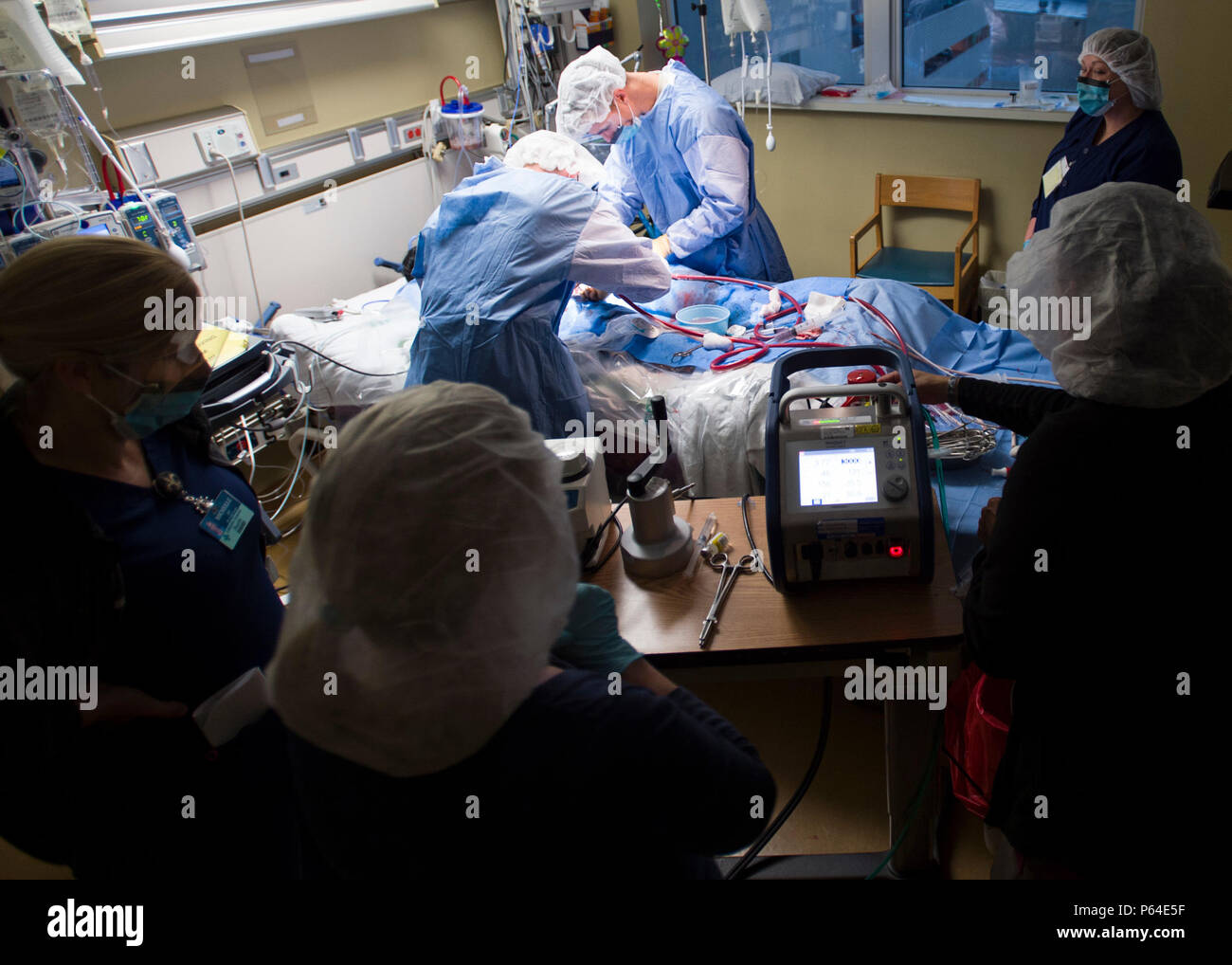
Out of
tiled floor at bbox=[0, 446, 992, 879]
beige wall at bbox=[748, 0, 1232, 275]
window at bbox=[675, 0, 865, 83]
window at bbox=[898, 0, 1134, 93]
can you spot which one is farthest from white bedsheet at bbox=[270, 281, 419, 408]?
window at bbox=[898, 0, 1134, 93]

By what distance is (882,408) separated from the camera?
1435 millimetres

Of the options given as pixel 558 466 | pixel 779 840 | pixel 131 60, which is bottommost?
pixel 779 840

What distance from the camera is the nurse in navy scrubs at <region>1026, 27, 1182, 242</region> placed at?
242cm

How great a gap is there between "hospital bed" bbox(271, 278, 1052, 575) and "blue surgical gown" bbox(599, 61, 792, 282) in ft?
0.76

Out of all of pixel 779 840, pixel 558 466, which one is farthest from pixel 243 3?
pixel 779 840

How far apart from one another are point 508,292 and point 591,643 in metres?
1.27

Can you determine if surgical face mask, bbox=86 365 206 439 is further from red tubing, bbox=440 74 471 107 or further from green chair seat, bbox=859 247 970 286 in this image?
green chair seat, bbox=859 247 970 286

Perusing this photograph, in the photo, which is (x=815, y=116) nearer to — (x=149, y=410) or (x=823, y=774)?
(x=823, y=774)

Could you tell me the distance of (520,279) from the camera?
6.86 feet

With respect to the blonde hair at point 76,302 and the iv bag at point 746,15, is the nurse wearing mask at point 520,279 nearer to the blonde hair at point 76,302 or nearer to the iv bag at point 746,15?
the blonde hair at point 76,302

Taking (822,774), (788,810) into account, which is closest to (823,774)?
(822,774)

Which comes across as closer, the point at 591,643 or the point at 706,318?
the point at 591,643
